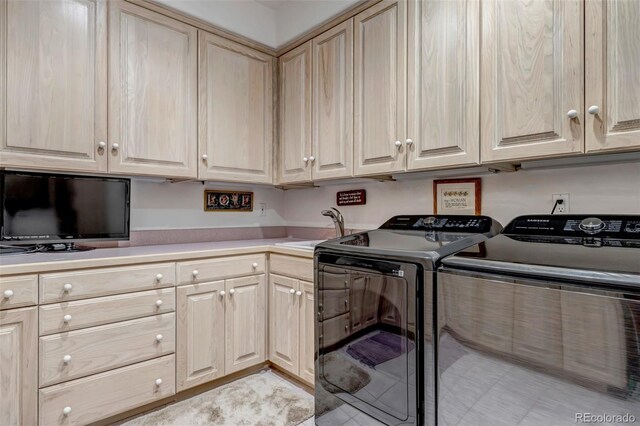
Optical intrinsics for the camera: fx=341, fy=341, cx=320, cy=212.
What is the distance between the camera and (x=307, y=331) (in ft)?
6.50

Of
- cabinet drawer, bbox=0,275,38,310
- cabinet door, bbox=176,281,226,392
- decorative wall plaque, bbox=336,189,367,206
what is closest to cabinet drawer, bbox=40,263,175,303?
cabinet drawer, bbox=0,275,38,310

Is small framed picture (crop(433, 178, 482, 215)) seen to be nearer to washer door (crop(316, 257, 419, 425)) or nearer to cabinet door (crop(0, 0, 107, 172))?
washer door (crop(316, 257, 419, 425))

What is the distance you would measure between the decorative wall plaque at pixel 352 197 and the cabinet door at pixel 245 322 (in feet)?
2.55

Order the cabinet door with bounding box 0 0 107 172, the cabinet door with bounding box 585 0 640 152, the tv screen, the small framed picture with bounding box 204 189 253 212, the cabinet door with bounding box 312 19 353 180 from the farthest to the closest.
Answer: the small framed picture with bounding box 204 189 253 212
the cabinet door with bounding box 312 19 353 180
the tv screen
the cabinet door with bounding box 0 0 107 172
the cabinet door with bounding box 585 0 640 152

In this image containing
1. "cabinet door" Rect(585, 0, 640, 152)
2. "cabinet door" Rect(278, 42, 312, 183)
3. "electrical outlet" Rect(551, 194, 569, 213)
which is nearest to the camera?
"cabinet door" Rect(585, 0, 640, 152)

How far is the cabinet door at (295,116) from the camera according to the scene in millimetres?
2332

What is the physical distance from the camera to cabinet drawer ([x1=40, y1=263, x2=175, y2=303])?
4.97 feet

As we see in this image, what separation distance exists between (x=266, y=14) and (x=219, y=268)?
1880 millimetres

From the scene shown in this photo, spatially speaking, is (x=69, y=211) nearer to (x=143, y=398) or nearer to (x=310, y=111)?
(x=143, y=398)

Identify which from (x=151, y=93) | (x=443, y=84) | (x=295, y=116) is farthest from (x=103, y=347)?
(x=443, y=84)

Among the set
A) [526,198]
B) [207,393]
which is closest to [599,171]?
[526,198]

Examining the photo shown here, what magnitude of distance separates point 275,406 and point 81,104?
1.94 meters

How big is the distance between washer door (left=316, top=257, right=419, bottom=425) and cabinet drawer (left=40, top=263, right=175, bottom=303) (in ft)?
2.87

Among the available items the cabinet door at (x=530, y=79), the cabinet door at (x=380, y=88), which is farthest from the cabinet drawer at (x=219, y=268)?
the cabinet door at (x=530, y=79)
